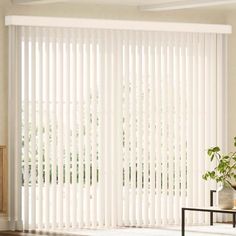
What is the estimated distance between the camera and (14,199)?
896 centimetres

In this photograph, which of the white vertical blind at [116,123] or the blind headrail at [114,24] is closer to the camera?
the blind headrail at [114,24]

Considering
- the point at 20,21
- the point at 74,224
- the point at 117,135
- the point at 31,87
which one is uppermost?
the point at 20,21

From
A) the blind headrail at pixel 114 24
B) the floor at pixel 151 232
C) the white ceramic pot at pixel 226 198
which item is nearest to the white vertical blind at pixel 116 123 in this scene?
the blind headrail at pixel 114 24

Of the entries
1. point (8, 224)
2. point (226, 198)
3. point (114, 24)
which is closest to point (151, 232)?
point (226, 198)

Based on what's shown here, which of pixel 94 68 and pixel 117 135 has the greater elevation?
pixel 94 68

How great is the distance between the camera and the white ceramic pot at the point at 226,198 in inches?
312

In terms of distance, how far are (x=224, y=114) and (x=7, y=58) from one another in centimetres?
271

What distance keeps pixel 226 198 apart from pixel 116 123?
6.22 feet

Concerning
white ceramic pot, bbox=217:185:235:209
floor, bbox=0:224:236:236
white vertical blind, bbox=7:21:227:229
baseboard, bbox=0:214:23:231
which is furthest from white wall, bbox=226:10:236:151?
baseboard, bbox=0:214:23:231

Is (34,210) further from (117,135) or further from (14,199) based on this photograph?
(117,135)

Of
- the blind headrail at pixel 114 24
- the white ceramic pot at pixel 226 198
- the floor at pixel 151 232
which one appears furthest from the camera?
the blind headrail at pixel 114 24

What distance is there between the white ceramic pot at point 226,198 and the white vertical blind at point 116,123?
4.97ft

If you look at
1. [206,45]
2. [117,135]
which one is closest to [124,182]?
[117,135]

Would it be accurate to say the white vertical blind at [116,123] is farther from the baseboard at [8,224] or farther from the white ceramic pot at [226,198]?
the white ceramic pot at [226,198]
